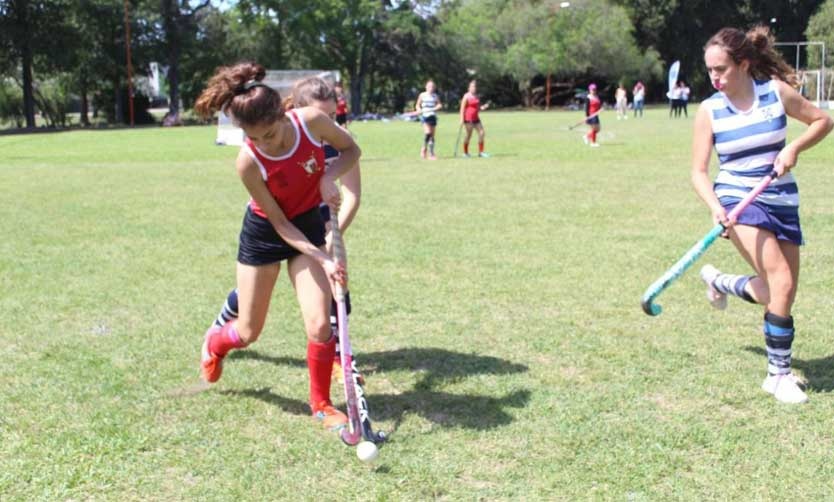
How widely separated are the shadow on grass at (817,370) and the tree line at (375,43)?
153 ft

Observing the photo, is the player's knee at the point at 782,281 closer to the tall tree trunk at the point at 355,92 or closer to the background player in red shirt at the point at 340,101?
the background player in red shirt at the point at 340,101

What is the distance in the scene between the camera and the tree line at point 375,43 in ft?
165

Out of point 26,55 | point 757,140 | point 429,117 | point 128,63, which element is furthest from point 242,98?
point 128,63

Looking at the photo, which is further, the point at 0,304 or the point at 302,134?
the point at 0,304

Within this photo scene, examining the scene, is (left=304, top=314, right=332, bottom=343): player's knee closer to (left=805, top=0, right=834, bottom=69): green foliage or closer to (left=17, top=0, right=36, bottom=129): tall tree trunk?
(left=17, top=0, right=36, bottom=129): tall tree trunk

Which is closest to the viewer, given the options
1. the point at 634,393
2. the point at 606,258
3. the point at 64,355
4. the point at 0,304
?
the point at 634,393

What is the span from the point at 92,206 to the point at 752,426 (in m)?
11.1

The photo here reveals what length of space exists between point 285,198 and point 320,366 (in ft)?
2.93

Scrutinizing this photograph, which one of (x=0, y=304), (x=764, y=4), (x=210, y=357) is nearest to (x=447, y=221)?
(x=0, y=304)

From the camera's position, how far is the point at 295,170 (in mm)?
4336

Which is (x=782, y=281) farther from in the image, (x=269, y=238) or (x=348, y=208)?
(x=269, y=238)

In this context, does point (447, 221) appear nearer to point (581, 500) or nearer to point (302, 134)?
point (302, 134)

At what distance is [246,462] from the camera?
161 inches

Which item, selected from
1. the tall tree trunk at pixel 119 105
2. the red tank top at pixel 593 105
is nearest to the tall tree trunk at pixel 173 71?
the tall tree trunk at pixel 119 105
